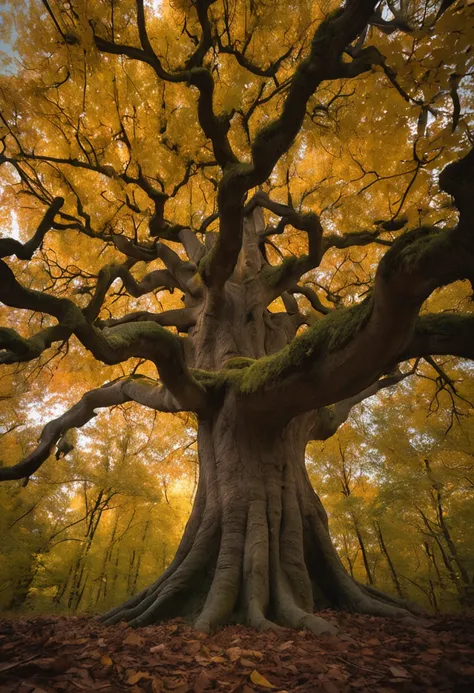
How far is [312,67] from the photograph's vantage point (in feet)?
9.04

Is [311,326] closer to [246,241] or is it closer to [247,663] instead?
[247,663]

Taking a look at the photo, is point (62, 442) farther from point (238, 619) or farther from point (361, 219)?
point (361, 219)

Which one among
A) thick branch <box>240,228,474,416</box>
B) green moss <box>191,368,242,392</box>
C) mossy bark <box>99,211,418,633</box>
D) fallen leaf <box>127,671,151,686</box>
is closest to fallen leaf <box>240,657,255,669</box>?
fallen leaf <box>127,671,151,686</box>

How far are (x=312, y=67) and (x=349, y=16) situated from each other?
0.38m

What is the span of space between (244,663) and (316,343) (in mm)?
2203

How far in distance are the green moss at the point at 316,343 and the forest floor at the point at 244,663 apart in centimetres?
195

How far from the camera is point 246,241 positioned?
7.27 metres

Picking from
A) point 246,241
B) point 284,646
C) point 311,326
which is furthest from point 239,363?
point 246,241

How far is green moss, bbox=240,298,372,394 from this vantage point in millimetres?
2775

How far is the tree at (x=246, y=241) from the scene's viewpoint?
2.60m

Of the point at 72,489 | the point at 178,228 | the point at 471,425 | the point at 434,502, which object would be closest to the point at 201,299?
the point at 178,228

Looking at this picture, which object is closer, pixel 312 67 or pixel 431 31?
pixel 431 31

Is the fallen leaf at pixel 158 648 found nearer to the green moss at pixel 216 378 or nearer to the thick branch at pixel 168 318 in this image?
the green moss at pixel 216 378

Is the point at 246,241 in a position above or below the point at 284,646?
above
